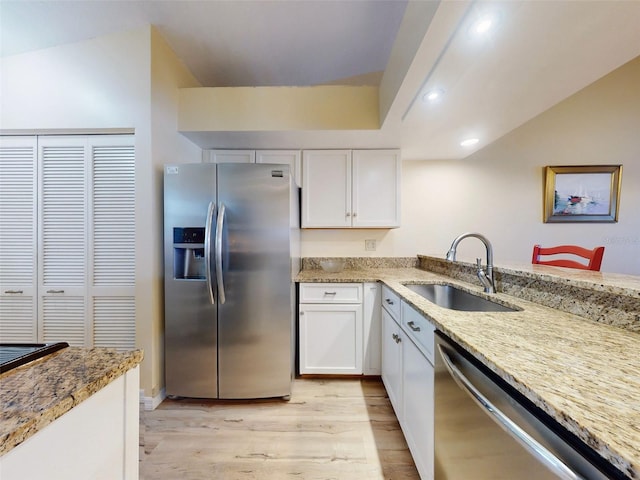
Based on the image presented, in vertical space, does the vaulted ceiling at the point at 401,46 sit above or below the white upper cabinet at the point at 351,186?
above

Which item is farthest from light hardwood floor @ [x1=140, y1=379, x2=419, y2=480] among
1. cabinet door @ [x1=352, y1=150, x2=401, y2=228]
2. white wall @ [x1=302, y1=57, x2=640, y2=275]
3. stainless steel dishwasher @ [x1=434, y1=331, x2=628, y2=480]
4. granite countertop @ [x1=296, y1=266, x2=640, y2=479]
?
cabinet door @ [x1=352, y1=150, x2=401, y2=228]

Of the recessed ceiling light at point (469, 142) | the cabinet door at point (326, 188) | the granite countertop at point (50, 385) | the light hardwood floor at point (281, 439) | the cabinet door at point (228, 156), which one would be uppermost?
the recessed ceiling light at point (469, 142)

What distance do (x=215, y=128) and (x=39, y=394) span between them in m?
2.07

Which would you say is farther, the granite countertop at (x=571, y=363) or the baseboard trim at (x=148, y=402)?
the baseboard trim at (x=148, y=402)

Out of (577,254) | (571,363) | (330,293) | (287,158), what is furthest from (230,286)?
(577,254)

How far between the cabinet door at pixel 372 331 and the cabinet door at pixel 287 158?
1.25m

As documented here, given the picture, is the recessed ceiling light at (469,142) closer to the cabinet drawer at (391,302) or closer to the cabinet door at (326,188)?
the cabinet door at (326,188)

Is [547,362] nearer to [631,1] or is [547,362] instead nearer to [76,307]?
[631,1]

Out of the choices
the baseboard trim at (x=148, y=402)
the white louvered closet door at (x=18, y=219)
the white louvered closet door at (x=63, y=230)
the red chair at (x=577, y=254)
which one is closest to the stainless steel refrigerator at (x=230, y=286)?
the baseboard trim at (x=148, y=402)

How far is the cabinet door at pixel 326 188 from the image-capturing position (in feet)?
8.22

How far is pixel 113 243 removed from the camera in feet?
6.10

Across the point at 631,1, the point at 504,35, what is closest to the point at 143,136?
the point at 504,35

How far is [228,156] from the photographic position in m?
2.52

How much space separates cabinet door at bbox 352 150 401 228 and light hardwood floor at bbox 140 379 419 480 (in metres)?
1.58
